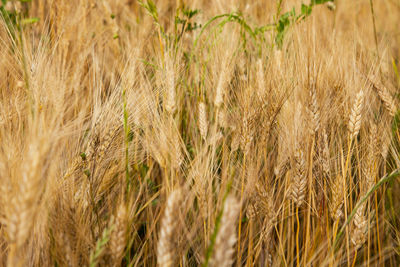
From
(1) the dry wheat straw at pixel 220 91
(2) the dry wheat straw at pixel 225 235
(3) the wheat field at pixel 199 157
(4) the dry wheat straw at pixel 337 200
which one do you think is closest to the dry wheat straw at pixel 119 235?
(3) the wheat field at pixel 199 157

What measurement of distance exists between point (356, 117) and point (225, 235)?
0.58 metres

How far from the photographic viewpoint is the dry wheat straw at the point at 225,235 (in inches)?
20.3

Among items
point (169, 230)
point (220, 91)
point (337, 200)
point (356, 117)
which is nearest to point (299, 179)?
point (337, 200)

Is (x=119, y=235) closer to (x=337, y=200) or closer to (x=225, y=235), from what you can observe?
(x=225, y=235)

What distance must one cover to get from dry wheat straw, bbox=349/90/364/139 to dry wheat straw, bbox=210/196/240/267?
536 millimetres

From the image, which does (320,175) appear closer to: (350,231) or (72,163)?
(350,231)

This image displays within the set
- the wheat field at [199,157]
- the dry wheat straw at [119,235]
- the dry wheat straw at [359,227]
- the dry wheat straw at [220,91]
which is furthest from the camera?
the dry wheat straw at [220,91]

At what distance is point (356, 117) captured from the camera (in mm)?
898

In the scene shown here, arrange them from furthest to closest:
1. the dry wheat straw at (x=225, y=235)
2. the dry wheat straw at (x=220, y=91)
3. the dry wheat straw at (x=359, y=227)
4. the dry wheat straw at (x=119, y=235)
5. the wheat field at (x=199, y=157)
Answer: the dry wheat straw at (x=220, y=91)
the dry wheat straw at (x=359, y=227)
the wheat field at (x=199, y=157)
the dry wheat straw at (x=119, y=235)
the dry wheat straw at (x=225, y=235)

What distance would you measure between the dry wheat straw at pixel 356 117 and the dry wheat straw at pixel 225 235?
54 centimetres

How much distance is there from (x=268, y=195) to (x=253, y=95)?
0.30 metres

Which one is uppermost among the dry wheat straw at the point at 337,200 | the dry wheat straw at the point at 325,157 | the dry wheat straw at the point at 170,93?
the dry wheat straw at the point at 170,93

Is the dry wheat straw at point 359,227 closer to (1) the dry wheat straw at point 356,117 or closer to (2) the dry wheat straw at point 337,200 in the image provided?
(2) the dry wheat straw at point 337,200

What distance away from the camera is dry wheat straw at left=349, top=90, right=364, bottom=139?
0.89 metres
